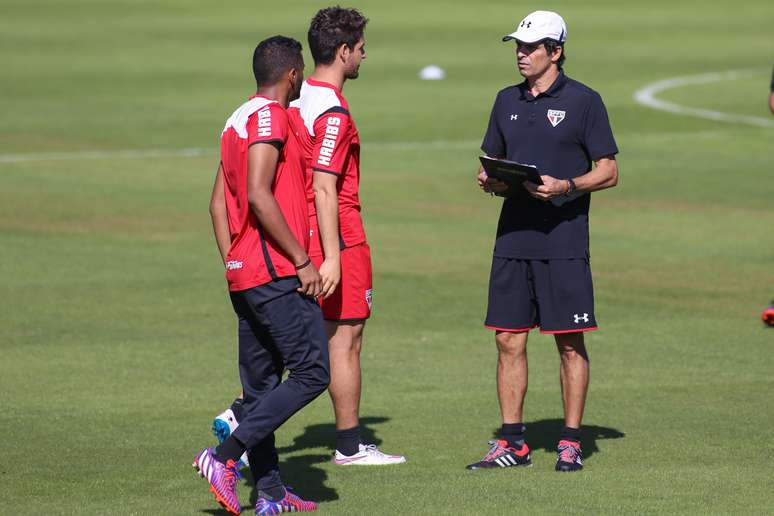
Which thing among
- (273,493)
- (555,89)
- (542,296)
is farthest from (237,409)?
(555,89)

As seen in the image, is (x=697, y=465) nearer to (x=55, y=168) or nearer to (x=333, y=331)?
(x=333, y=331)

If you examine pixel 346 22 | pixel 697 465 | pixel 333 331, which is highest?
pixel 346 22

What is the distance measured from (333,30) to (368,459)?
2458 mm

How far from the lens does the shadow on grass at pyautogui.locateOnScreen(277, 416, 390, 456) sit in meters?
9.19

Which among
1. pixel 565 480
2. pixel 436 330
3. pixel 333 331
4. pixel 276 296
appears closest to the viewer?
pixel 276 296

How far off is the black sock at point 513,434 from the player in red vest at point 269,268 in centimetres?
167

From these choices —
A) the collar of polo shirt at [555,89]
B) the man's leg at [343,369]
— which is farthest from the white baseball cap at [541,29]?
the man's leg at [343,369]

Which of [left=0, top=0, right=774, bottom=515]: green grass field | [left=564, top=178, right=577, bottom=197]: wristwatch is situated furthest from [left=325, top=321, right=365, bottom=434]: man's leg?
[left=564, top=178, right=577, bottom=197]: wristwatch

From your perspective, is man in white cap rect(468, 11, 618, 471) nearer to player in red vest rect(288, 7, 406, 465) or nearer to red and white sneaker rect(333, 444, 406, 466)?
red and white sneaker rect(333, 444, 406, 466)

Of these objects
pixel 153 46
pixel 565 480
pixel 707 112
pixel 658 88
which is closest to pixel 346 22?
pixel 565 480

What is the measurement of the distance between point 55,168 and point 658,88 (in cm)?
1830

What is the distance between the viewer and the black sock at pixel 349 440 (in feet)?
28.5

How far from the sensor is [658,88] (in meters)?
36.8

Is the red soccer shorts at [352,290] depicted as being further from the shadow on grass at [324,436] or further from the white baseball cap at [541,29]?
the white baseball cap at [541,29]
